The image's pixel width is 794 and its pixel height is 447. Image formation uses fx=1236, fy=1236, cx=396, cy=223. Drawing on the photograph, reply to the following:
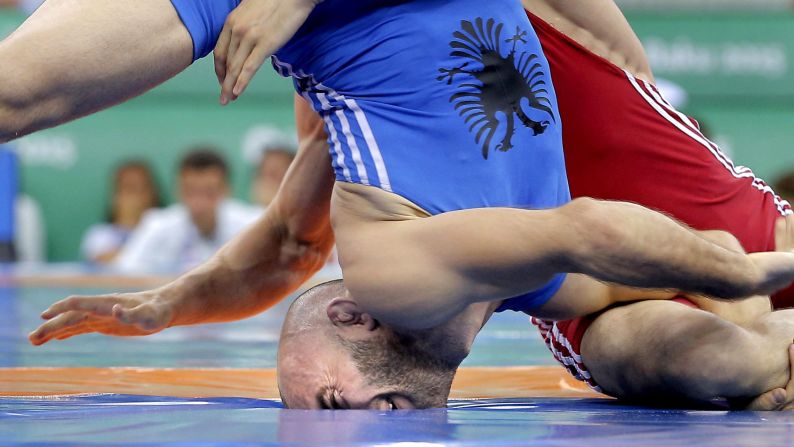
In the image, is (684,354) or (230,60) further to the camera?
(684,354)

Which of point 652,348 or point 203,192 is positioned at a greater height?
point 652,348

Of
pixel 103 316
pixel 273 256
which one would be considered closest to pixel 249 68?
pixel 103 316

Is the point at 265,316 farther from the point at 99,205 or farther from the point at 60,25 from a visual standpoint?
the point at 99,205

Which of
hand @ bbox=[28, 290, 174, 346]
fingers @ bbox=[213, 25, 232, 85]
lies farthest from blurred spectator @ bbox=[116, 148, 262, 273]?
fingers @ bbox=[213, 25, 232, 85]

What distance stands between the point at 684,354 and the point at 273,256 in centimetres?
126

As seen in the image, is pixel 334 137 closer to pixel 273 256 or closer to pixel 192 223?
pixel 273 256

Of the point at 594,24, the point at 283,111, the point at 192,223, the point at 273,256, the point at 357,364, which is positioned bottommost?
the point at 192,223

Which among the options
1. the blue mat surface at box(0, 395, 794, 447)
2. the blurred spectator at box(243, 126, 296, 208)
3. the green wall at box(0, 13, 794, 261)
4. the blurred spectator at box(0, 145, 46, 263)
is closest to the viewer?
the blue mat surface at box(0, 395, 794, 447)

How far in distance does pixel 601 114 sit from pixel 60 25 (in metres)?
1.49

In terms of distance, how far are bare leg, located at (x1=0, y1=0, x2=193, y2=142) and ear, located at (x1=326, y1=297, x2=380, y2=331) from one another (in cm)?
61

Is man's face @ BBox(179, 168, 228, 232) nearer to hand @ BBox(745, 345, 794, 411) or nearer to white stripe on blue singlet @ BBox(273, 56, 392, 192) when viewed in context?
white stripe on blue singlet @ BBox(273, 56, 392, 192)

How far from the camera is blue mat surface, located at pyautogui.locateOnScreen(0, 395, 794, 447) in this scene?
2.02 meters

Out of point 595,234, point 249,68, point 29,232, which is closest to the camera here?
point 595,234

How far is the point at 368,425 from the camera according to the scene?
2.22 m
